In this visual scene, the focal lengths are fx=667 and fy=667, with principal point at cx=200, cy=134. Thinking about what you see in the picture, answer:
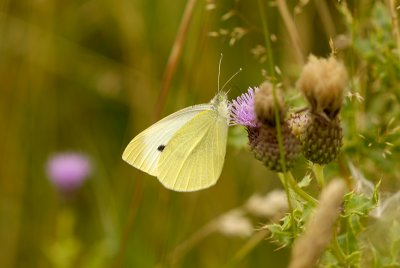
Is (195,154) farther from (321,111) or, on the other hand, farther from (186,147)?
(321,111)

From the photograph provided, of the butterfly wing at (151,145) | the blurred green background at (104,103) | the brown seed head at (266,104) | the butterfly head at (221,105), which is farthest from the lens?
the blurred green background at (104,103)

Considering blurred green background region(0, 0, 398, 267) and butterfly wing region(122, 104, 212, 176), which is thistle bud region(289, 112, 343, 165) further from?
blurred green background region(0, 0, 398, 267)

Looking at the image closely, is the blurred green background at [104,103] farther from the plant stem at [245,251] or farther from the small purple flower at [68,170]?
the plant stem at [245,251]

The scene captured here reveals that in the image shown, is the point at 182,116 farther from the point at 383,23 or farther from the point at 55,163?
the point at 55,163

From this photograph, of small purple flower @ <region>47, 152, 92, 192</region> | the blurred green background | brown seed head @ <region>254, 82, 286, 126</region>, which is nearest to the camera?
brown seed head @ <region>254, 82, 286, 126</region>

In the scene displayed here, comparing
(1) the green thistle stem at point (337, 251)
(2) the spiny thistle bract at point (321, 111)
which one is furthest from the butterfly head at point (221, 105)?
(1) the green thistle stem at point (337, 251)

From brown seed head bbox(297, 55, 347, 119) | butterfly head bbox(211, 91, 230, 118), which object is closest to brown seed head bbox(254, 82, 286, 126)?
brown seed head bbox(297, 55, 347, 119)

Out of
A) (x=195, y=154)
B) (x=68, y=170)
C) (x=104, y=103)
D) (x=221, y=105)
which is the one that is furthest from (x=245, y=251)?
(x=104, y=103)
